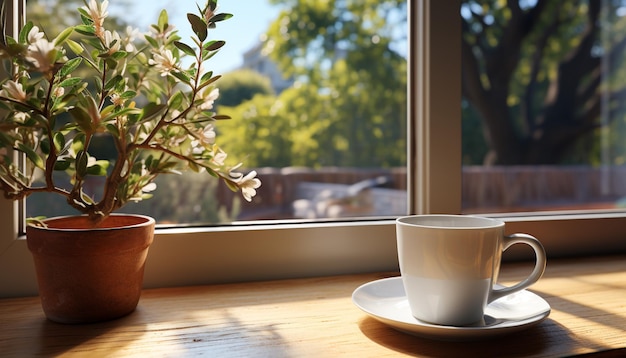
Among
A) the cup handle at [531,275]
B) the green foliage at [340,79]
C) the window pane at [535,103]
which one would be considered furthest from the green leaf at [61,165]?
the window pane at [535,103]

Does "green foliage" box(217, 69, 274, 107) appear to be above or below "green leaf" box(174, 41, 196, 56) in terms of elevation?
above

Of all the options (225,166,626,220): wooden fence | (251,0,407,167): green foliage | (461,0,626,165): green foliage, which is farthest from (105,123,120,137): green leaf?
(461,0,626,165): green foliage

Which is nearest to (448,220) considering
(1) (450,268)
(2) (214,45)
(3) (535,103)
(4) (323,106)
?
(1) (450,268)

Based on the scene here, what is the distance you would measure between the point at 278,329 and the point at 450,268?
0.18 m

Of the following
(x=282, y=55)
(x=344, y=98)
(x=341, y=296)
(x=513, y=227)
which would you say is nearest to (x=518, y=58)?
(x=344, y=98)

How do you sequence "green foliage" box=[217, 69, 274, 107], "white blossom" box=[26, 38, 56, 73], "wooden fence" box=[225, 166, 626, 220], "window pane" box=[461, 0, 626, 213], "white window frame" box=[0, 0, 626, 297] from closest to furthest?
"white blossom" box=[26, 38, 56, 73], "white window frame" box=[0, 0, 626, 297], "green foliage" box=[217, 69, 274, 107], "wooden fence" box=[225, 166, 626, 220], "window pane" box=[461, 0, 626, 213]

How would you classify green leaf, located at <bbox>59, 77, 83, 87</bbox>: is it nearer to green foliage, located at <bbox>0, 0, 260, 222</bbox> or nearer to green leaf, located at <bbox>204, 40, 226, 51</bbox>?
green foliage, located at <bbox>0, 0, 260, 222</bbox>

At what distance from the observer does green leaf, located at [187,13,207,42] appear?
497mm

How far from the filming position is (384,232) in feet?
2.46

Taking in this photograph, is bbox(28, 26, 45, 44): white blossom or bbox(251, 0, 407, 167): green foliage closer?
bbox(28, 26, 45, 44): white blossom

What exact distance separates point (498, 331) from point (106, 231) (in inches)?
15.2

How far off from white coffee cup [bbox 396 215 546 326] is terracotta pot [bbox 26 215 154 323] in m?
0.29

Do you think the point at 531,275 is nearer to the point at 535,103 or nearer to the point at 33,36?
the point at 33,36

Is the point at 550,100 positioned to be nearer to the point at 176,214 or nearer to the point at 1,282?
the point at 176,214
